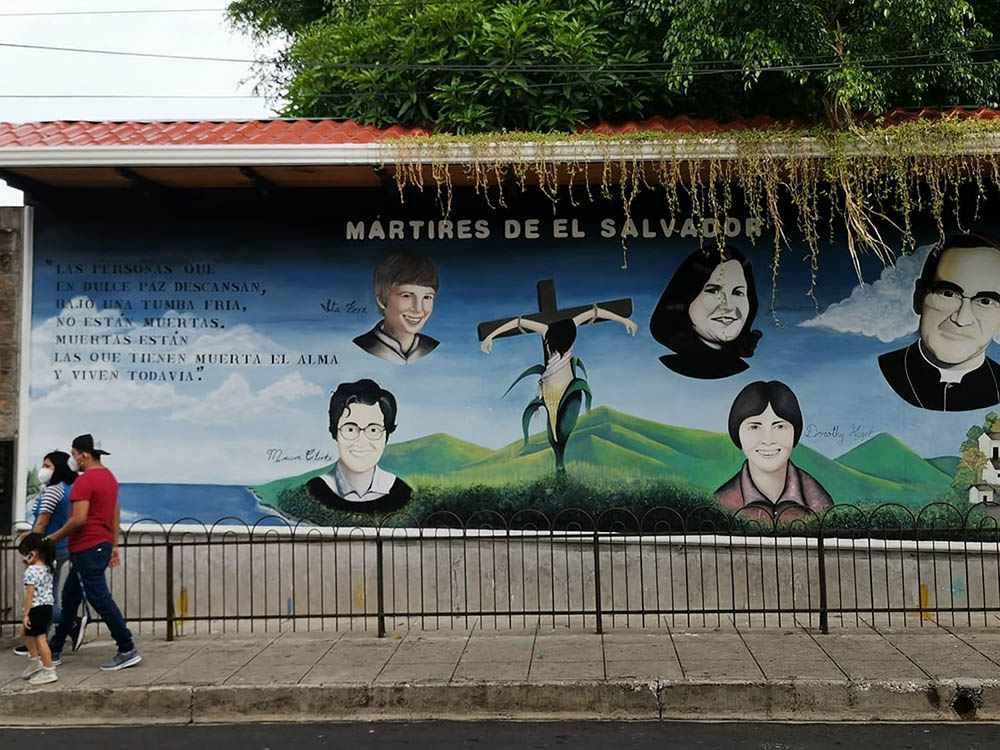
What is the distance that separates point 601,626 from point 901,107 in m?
6.37

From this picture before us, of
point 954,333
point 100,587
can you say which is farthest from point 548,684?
point 954,333

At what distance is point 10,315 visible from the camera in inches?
398

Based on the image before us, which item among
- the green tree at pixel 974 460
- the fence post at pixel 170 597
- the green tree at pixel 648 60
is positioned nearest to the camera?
the fence post at pixel 170 597

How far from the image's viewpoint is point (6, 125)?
34.5 feet

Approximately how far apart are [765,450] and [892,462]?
1.29m

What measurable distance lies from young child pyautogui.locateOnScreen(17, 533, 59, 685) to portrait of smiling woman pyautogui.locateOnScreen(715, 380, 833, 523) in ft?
20.6

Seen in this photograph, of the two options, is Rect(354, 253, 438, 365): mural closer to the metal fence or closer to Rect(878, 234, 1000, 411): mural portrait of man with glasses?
the metal fence

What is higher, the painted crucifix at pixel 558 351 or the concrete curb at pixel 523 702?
the painted crucifix at pixel 558 351

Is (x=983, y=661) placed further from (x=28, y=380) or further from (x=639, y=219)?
(x=28, y=380)

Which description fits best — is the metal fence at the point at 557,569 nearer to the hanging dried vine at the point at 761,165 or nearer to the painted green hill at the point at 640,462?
the painted green hill at the point at 640,462

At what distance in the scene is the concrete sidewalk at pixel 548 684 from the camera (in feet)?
Result: 22.8

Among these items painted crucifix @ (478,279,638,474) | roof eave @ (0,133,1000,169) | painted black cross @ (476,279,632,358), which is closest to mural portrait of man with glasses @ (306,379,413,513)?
painted crucifix @ (478,279,638,474)

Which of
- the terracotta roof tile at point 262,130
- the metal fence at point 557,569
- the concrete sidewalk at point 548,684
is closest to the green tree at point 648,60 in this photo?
the terracotta roof tile at point 262,130

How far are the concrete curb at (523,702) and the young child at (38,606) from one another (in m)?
0.29
